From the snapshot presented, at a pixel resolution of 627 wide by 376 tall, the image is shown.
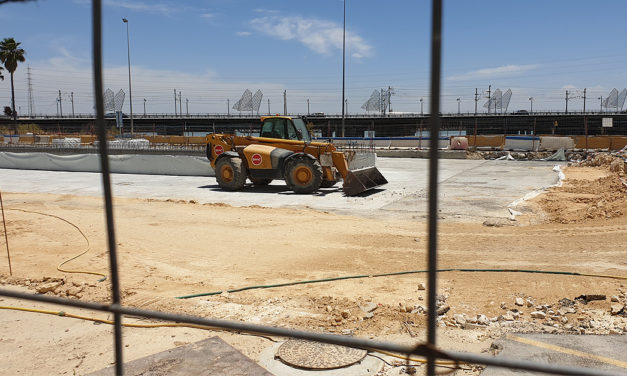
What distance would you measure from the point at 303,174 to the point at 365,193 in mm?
2090

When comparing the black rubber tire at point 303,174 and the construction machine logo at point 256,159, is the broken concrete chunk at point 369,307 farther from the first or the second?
the construction machine logo at point 256,159

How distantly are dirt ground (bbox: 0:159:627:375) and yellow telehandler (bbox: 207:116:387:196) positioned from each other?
3200 mm

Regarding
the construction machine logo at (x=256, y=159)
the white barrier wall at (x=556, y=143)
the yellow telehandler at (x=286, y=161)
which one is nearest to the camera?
the yellow telehandler at (x=286, y=161)

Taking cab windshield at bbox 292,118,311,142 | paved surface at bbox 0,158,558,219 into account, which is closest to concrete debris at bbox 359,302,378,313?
paved surface at bbox 0,158,558,219

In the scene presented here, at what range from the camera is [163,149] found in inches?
1252

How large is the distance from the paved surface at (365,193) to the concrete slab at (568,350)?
7386mm

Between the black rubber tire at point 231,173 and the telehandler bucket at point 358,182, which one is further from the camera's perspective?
the black rubber tire at point 231,173

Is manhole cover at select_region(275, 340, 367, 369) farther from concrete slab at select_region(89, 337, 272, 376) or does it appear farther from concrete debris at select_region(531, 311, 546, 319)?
concrete debris at select_region(531, 311, 546, 319)

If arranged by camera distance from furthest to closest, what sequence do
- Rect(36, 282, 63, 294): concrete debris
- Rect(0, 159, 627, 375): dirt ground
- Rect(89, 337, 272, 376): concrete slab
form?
Rect(36, 282, 63, 294): concrete debris → Rect(0, 159, 627, 375): dirt ground → Rect(89, 337, 272, 376): concrete slab

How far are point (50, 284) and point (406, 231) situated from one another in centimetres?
654

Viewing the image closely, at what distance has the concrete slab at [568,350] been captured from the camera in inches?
171

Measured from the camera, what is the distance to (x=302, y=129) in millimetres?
17562

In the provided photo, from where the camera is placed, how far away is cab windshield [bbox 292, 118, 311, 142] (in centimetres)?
1732

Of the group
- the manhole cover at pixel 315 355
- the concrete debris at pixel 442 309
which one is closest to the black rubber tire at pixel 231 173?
the concrete debris at pixel 442 309
